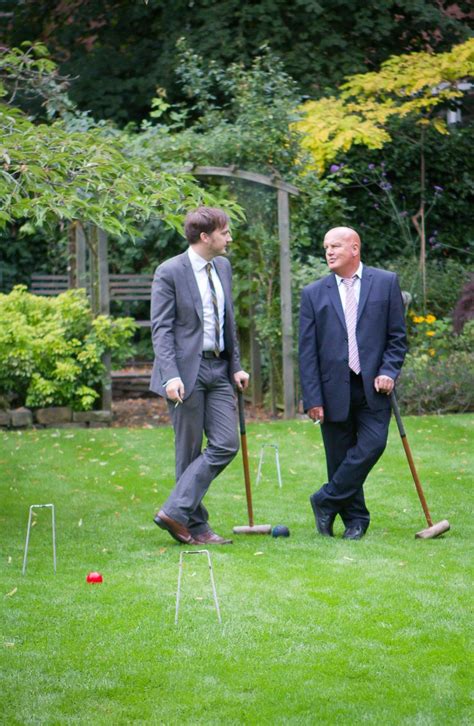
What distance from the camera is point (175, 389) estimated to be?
6.28 metres

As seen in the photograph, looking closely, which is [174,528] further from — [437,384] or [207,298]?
[437,384]

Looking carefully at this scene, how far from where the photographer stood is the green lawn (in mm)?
4121

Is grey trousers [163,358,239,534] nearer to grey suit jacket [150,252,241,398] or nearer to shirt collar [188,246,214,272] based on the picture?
grey suit jacket [150,252,241,398]

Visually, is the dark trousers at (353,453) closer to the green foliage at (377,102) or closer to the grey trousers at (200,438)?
the grey trousers at (200,438)

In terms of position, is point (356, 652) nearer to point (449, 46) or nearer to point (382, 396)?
point (382, 396)

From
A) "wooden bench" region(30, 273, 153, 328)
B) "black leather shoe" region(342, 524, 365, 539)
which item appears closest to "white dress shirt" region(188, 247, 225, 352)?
"black leather shoe" region(342, 524, 365, 539)

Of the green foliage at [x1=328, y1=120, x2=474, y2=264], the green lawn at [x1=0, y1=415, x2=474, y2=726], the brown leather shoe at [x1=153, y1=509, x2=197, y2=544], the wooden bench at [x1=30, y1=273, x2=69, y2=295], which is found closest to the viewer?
the green lawn at [x1=0, y1=415, x2=474, y2=726]

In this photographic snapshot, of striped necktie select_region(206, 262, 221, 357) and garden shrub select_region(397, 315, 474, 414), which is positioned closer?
striped necktie select_region(206, 262, 221, 357)

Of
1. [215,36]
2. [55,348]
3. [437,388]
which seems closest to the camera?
[55,348]

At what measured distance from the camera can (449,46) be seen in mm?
16562

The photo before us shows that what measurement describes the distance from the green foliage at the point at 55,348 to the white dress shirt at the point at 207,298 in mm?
5421

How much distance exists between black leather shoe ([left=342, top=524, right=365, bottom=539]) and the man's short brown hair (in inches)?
70.2

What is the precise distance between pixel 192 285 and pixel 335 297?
0.78 meters

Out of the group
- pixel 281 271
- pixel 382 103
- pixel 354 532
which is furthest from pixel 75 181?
pixel 382 103
